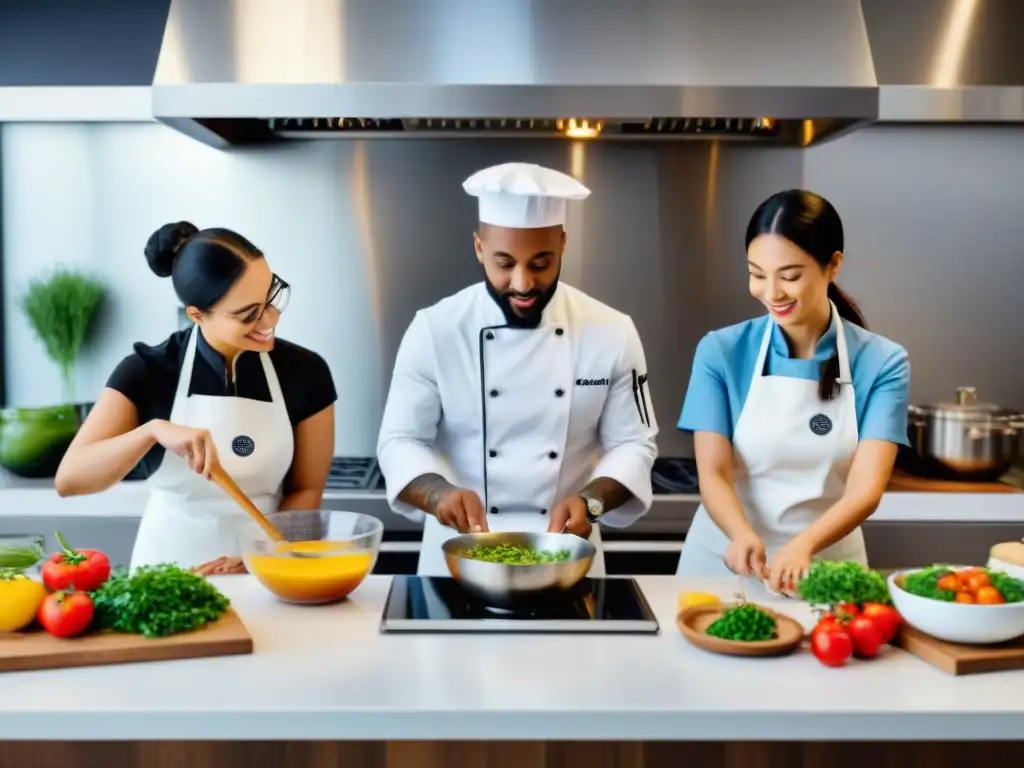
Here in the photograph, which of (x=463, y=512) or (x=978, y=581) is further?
(x=463, y=512)

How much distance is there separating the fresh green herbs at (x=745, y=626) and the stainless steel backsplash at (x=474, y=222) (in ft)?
6.97

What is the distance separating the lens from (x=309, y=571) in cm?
Answer: 191

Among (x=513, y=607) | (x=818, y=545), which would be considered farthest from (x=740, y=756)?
(x=818, y=545)

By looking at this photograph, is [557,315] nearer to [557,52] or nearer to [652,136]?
[557,52]

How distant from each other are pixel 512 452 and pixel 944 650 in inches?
47.5

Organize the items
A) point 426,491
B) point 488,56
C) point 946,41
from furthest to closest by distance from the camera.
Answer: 1. point 946,41
2. point 488,56
3. point 426,491

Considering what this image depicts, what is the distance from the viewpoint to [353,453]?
3.84 metres

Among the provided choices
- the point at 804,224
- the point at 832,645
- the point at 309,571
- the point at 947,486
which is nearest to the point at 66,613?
the point at 309,571

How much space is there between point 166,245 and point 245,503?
2.58 feet

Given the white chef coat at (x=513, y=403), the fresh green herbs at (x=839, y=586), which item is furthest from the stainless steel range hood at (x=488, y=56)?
the fresh green herbs at (x=839, y=586)

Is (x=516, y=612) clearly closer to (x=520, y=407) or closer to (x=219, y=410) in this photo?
(x=520, y=407)

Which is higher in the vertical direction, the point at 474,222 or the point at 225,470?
the point at 474,222

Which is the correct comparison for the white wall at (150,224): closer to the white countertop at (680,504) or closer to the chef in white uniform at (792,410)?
the white countertop at (680,504)

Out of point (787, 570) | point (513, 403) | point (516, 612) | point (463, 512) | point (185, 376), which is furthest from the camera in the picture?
point (513, 403)
